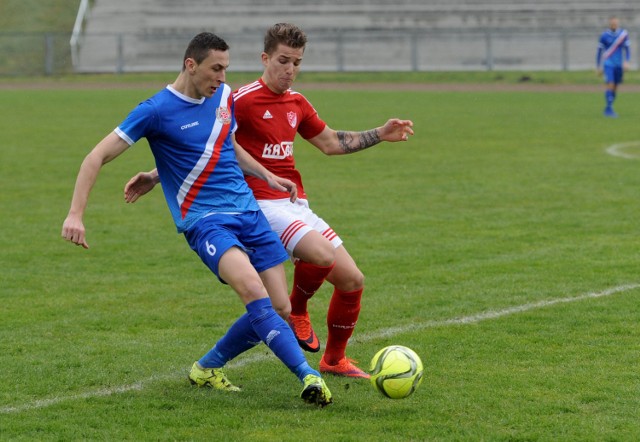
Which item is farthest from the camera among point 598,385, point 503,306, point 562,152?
point 562,152

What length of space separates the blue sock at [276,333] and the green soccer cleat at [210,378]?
512 mm

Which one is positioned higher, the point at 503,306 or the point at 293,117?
the point at 293,117

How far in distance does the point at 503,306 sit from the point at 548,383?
199cm

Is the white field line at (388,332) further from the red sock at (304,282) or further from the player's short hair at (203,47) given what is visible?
the player's short hair at (203,47)

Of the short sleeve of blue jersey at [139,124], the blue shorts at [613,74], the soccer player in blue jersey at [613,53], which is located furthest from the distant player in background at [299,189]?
the soccer player in blue jersey at [613,53]

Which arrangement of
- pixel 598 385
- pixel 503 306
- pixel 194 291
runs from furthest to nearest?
pixel 194 291, pixel 503 306, pixel 598 385

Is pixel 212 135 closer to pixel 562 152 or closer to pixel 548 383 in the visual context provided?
pixel 548 383

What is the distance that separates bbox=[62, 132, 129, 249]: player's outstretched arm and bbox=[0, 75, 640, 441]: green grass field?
949mm

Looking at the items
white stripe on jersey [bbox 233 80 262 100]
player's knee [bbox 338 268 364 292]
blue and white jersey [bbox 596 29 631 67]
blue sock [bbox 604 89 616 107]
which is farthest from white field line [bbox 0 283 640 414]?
blue and white jersey [bbox 596 29 631 67]

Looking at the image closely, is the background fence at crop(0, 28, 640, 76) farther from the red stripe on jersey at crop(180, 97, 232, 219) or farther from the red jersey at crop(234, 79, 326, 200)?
the red stripe on jersey at crop(180, 97, 232, 219)

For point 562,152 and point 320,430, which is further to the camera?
point 562,152

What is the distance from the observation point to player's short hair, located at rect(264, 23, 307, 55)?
20.7 feet

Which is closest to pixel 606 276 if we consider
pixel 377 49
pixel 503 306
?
pixel 503 306

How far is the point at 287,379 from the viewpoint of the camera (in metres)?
6.27
